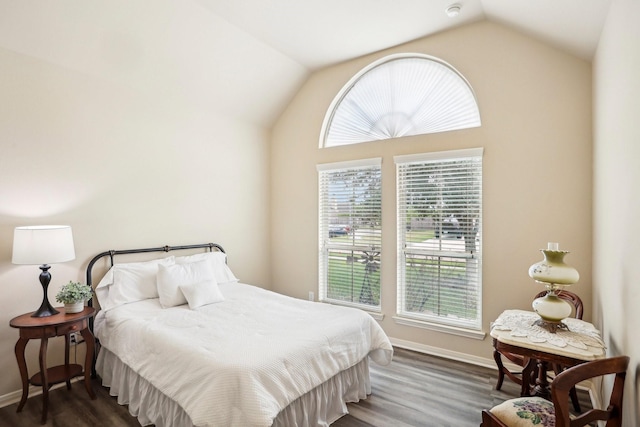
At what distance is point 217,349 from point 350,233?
246 centimetres

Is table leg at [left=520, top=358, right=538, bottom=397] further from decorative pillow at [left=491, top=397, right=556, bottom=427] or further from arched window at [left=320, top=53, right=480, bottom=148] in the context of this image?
arched window at [left=320, top=53, right=480, bottom=148]

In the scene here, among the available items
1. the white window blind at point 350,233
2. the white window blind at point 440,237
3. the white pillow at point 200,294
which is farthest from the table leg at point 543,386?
the white pillow at point 200,294

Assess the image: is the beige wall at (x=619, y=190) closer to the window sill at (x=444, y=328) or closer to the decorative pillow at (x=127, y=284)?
the window sill at (x=444, y=328)

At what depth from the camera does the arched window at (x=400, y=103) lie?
356 cm

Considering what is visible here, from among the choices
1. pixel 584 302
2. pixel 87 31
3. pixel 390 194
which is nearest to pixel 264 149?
pixel 390 194

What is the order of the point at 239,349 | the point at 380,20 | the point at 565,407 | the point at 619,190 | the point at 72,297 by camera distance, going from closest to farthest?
the point at 565,407 < the point at 619,190 < the point at 239,349 < the point at 72,297 < the point at 380,20

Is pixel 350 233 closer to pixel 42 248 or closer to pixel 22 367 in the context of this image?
pixel 42 248

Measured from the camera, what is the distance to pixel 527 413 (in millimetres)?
1708

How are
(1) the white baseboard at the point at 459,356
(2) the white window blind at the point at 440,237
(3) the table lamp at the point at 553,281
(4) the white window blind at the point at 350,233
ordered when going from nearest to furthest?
(3) the table lamp at the point at 553,281
(1) the white baseboard at the point at 459,356
(2) the white window blind at the point at 440,237
(4) the white window blind at the point at 350,233

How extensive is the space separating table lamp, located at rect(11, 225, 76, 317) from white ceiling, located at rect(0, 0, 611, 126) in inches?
58.3

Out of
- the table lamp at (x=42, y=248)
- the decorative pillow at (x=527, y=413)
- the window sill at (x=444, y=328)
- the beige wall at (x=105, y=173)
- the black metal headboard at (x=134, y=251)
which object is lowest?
the window sill at (x=444, y=328)

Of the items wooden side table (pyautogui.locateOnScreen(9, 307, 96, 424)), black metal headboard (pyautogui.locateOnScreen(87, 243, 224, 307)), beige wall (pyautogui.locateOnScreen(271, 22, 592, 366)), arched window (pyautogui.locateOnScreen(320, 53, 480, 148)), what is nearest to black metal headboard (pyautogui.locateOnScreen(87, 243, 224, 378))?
black metal headboard (pyautogui.locateOnScreen(87, 243, 224, 307))

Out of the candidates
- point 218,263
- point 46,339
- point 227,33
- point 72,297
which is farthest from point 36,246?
point 227,33

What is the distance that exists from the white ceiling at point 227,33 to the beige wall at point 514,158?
0.63 feet
